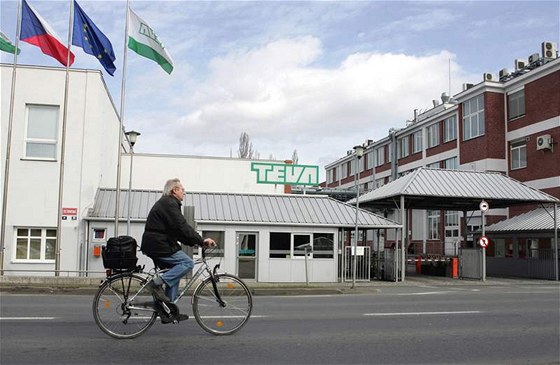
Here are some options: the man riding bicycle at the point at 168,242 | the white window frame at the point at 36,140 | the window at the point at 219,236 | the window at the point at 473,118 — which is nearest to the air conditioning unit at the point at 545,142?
the window at the point at 473,118

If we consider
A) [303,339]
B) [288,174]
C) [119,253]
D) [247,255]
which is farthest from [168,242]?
[288,174]

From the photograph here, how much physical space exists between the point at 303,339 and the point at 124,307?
2.33 meters

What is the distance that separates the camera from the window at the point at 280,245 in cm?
2412

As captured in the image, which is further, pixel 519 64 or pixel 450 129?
pixel 450 129

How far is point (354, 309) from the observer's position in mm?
11281

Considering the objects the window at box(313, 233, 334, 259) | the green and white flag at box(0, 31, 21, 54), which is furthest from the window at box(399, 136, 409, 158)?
the green and white flag at box(0, 31, 21, 54)

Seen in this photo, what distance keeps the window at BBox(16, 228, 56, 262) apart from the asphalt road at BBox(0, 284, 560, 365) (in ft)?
41.4

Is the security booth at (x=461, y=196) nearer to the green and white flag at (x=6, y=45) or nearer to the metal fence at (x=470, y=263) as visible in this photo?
the metal fence at (x=470, y=263)

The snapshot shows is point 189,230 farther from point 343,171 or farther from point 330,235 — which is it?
point 343,171

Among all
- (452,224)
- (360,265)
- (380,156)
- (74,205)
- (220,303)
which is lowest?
(360,265)

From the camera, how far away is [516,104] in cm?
3691

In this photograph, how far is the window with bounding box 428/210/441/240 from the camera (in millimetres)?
46903

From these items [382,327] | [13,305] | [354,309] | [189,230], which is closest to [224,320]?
[189,230]

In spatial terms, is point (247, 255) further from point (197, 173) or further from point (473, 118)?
point (473, 118)
